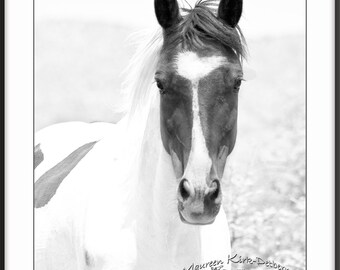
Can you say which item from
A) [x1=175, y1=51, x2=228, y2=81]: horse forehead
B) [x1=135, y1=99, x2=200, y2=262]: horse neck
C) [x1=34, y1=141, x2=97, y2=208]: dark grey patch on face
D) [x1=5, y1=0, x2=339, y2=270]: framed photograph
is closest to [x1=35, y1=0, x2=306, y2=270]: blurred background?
[x1=5, y1=0, x2=339, y2=270]: framed photograph

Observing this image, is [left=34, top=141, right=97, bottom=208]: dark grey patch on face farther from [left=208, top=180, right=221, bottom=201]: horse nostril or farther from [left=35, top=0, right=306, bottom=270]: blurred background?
[left=208, top=180, right=221, bottom=201]: horse nostril

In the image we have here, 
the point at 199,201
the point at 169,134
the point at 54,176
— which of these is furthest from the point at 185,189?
the point at 54,176

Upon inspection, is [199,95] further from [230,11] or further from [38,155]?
[38,155]

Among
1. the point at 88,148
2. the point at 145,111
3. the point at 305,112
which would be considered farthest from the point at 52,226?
the point at 305,112

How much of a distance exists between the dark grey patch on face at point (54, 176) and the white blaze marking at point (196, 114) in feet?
2.05

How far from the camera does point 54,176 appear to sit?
197 cm

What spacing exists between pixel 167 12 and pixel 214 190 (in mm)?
510

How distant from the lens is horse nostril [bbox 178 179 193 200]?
1.36 m

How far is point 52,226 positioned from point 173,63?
27.7 inches

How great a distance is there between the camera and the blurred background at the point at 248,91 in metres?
1.81

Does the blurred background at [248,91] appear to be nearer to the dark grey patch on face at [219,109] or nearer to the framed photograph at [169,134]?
the framed photograph at [169,134]
